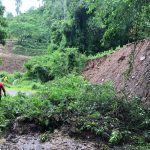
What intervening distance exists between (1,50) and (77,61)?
92.5 ft

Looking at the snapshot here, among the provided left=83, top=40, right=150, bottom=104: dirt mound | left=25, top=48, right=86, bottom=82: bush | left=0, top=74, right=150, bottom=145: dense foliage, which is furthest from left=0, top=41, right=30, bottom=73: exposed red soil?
left=0, top=74, right=150, bottom=145: dense foliage

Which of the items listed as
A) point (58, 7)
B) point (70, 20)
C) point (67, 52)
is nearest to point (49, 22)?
point (58, 7)

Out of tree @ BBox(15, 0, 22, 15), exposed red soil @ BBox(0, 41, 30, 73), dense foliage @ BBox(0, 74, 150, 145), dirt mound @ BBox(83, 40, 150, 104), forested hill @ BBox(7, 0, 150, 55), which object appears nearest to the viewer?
dense foliage @ BBox(0, 74, 150, 145)

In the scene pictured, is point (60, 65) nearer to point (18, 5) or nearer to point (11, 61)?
point (11, 61)

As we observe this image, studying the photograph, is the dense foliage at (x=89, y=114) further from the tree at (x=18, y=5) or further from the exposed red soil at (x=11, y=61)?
the tree at (x=18, y=5)

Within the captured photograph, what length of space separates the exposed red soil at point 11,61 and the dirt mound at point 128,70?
63.6 ft

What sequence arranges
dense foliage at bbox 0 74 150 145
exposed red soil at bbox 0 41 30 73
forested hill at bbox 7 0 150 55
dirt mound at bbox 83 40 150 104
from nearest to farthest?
dense foliage at bbox 0 74 150 145, forested hill at bbox 7 0 150 55, dirt mound at bbox 83 40 150 104, exposed red soil at bbox 0 41 30 73

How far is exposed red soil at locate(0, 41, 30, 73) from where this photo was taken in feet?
162

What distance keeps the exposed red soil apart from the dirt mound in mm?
19397

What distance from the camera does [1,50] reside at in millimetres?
57719

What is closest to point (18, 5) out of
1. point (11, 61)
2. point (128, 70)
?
point (11, 61)

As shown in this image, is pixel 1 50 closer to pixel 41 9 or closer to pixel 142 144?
pixel 41 9

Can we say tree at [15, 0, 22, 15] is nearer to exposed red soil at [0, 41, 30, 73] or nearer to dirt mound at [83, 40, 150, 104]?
exposed red soil at [0, 41, 30, 73]

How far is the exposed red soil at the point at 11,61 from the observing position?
1942 inches
